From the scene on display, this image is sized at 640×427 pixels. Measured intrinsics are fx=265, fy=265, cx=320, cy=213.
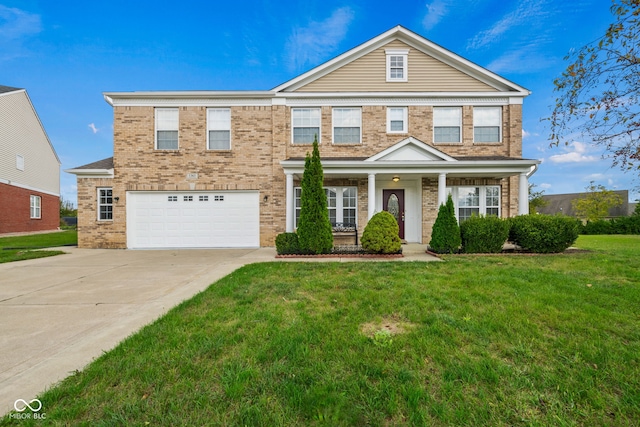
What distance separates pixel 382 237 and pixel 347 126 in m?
5.22

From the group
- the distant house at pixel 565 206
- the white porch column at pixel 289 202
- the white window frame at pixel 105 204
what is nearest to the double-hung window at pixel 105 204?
the white window frame at pixel 105 204

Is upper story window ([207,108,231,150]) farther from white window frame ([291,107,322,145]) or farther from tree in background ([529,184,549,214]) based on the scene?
tree in background ([529,184,549,214])

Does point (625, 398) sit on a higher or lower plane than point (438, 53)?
lower

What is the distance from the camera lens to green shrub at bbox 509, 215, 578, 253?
25.3 feet

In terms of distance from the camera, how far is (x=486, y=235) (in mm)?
7777

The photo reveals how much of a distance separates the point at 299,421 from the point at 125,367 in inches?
63.2

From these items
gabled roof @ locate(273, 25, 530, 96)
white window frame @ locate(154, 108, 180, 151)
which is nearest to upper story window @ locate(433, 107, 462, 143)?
gabled roof @ locate(273, 25, 530, 96)

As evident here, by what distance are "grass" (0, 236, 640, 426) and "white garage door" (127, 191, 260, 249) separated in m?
6.61

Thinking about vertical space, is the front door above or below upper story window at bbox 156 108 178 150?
below

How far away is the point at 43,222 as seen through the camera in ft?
64.9

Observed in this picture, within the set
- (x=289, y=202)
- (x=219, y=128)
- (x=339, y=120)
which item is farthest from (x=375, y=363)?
(x=219, y=128)

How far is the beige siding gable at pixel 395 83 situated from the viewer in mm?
10711

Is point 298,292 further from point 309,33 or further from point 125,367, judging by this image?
point 309,33

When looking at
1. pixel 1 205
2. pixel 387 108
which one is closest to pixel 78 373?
pixel 387 108
